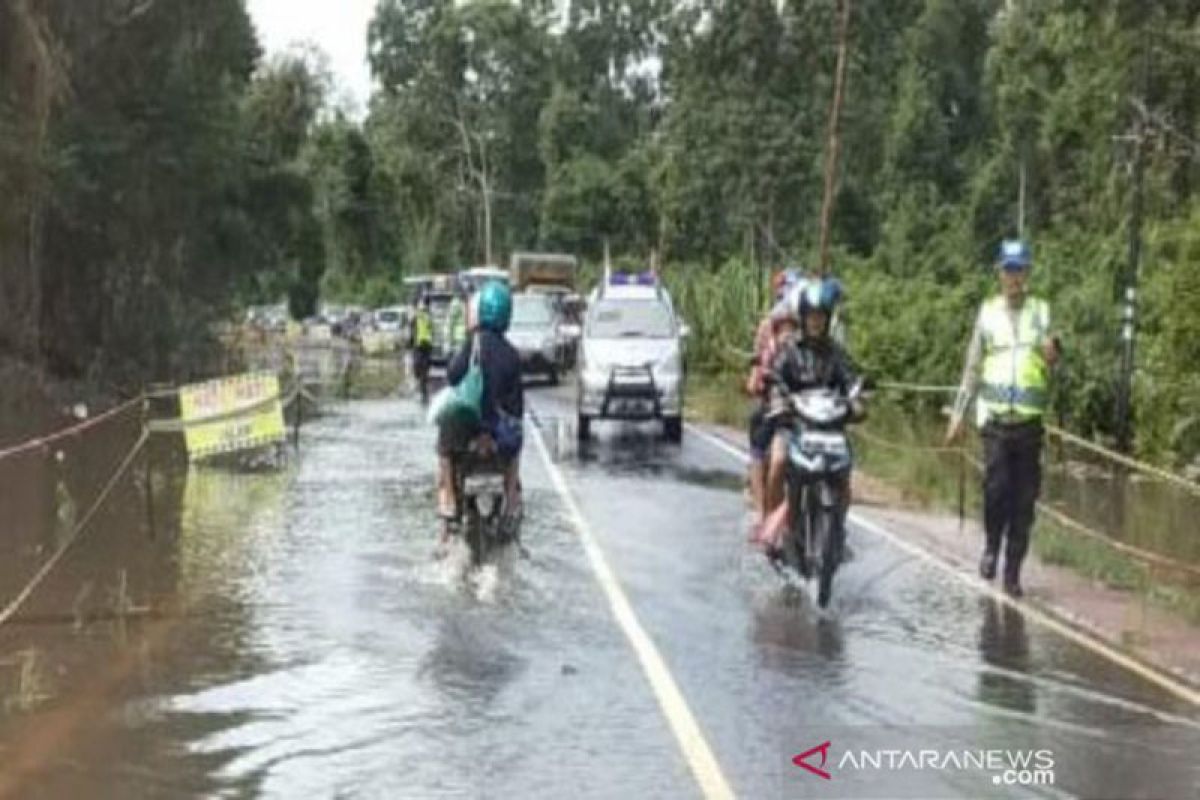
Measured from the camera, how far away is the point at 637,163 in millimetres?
90688

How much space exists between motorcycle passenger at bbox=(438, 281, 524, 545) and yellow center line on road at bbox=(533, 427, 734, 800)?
99 cm

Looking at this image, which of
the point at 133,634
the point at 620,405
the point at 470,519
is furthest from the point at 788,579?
the point at 620,405

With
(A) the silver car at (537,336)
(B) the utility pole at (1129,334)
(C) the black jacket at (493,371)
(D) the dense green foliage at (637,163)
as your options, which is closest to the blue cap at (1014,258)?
(C) the black jacket at (493,371)

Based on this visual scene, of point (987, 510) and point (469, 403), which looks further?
point (469, 403)

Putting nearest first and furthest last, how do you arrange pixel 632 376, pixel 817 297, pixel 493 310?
pixel 817 297
pixel 493 310
pixel 632 376

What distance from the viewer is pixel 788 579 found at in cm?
1277

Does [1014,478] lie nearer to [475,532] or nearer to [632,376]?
[475,532]

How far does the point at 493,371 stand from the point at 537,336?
90.8ft

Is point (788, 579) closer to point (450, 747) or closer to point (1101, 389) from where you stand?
point (450, 747)

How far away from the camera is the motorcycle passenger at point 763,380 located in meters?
13.2

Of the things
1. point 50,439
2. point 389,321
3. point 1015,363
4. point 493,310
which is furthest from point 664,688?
point 389,321

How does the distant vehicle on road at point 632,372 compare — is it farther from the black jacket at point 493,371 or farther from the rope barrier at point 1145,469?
the black jacket at point 493,371

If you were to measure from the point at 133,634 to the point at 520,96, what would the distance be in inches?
3863

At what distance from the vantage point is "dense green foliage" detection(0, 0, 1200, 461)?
103 feet
